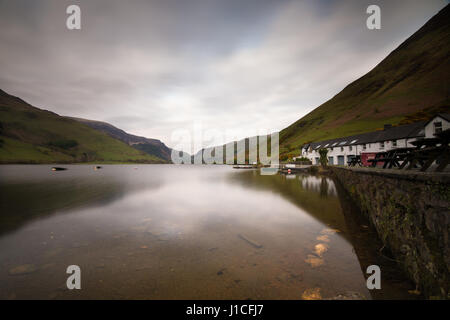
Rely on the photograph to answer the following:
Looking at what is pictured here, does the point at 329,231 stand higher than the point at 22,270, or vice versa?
the point at 329,231

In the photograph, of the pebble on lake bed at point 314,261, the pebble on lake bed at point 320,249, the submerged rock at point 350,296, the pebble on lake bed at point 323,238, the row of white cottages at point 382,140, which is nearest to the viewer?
the submerged rock at point 350,296

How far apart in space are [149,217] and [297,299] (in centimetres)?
1338

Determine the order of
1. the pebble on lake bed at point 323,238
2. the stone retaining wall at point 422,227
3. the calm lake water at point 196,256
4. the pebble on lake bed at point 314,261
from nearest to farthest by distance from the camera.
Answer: the stone retaining wall at point 422,227, the calm lake water at point 196,256, the pebble on lake bed at point 314,261, the pebble on lake bed at point 323,238

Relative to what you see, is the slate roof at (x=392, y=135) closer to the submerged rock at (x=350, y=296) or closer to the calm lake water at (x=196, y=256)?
the calm lake water at (x=196, y=256)

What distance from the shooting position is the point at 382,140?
64875 millimetres

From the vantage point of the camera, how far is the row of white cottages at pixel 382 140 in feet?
146

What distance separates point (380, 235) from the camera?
9602 millimetres

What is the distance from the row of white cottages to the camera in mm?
44438

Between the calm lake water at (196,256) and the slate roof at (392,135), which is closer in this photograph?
the calm lake water at (196,256)

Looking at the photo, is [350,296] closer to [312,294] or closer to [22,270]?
[312,294]

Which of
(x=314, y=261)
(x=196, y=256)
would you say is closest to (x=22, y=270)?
(x=196, y=256)

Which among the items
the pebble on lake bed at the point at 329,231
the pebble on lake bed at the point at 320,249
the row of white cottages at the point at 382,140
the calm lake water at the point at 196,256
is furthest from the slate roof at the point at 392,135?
the pebble on lake bed at the point at 320,249

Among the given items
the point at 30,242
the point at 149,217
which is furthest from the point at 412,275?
the point at 30,242
